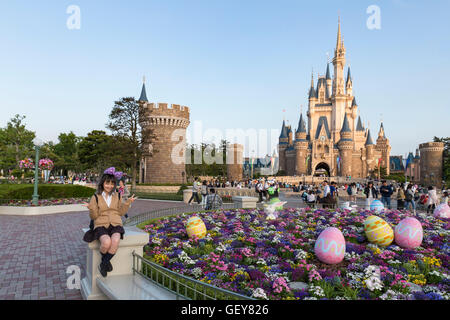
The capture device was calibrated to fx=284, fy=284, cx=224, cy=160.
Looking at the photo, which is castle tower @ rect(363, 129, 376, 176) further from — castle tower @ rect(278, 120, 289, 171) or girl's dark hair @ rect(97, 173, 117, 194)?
girl's dark hair @ rect(97, 173, 117, 194)

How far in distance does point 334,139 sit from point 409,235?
88788 millimetres

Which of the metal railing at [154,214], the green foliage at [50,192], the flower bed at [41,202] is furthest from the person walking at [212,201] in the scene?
the green foliage at [50,192]

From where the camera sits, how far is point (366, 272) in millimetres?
5570

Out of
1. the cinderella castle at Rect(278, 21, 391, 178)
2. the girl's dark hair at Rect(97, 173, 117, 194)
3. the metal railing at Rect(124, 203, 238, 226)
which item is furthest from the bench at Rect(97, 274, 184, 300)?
the cinderella castle at Rect(278, 21, 391, 178)

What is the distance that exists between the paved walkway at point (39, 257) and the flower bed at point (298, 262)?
1934 mm

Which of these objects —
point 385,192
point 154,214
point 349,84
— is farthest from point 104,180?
point 349,84

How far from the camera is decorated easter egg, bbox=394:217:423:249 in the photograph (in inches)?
289

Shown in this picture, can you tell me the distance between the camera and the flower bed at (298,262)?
16.0 ft

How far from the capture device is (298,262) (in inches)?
245

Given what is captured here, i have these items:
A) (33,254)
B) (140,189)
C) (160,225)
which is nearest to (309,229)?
(160,225)

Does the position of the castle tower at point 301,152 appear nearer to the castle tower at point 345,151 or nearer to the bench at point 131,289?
the castle tower at point 345,151

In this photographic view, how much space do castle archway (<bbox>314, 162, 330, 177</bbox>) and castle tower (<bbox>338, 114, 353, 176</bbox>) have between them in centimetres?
612

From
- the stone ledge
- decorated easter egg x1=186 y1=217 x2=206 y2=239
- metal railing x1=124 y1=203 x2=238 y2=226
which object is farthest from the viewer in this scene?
the stone ledge

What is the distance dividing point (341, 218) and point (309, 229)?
2266 millimetres
